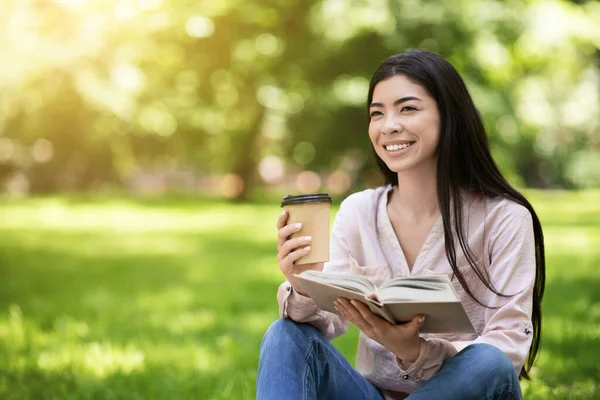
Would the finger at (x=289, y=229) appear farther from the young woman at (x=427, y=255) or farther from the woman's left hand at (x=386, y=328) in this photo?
the woman's left hand at (x=386, y=328)

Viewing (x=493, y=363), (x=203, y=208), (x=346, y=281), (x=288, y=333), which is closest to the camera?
(x=346, y=281)

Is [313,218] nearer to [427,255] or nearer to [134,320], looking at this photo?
[427,255]

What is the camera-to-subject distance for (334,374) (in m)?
2.39

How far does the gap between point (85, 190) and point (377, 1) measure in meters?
23.3

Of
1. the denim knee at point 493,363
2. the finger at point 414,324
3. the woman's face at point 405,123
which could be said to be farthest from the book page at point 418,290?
the woman's face at point 405,123

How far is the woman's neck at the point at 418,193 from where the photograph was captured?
2518 millimetres

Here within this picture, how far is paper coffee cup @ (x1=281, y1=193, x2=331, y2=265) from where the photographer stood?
2166mm

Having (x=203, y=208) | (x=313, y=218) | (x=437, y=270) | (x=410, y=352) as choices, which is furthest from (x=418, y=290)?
(x=203, y=208)

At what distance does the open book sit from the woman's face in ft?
1.95

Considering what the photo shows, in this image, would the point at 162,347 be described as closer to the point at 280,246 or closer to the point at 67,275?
the point at 280,246

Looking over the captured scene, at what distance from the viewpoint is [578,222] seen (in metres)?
14.9

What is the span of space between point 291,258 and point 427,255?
0.50 meters

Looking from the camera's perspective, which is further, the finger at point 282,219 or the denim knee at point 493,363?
the finger at point 282,219

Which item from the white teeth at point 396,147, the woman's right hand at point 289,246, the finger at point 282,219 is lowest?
the woman's right hand at point 289,246
